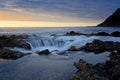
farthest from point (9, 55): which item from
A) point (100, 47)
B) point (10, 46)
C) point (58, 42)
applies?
point (58, 42)

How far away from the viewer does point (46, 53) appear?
28.0m

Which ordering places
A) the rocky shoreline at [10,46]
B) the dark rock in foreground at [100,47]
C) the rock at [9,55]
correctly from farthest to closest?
the dark rock in foreground at [100,47], the rocky shoreline at [10,46], the rock at [9,55]

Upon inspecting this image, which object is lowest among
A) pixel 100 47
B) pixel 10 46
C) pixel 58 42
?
pixel 58 42

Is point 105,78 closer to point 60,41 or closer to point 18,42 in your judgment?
point 18,42

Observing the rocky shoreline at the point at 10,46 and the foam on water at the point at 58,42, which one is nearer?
the rocky shoreline at the point at 10,46

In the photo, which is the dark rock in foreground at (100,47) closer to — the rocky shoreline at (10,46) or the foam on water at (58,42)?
the foam on water at (58,42)

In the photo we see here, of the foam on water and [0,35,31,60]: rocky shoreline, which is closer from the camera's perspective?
[0,35,31,60]: rocky shoreline

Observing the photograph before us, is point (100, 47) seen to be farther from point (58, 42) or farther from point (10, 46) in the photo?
point (10, 46)

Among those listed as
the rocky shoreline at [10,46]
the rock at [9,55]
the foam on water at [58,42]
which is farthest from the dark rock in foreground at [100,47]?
the rock at [9,55]

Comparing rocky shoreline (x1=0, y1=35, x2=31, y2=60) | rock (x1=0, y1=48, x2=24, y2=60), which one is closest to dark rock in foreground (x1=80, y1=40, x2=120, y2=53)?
rocky shoreline (x1=0, y1=35, x2=31, y2=60)

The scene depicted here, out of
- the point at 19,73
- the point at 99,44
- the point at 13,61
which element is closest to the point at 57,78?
the point at 19,73

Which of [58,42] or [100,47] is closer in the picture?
[100,47]

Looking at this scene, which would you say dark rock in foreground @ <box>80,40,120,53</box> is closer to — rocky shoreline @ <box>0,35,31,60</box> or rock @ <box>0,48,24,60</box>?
rocky shoreline @ <box>0,35,31,60</box>

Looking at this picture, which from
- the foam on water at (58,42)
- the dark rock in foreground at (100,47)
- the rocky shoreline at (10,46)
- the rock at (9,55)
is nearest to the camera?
the rock at (9,55)
